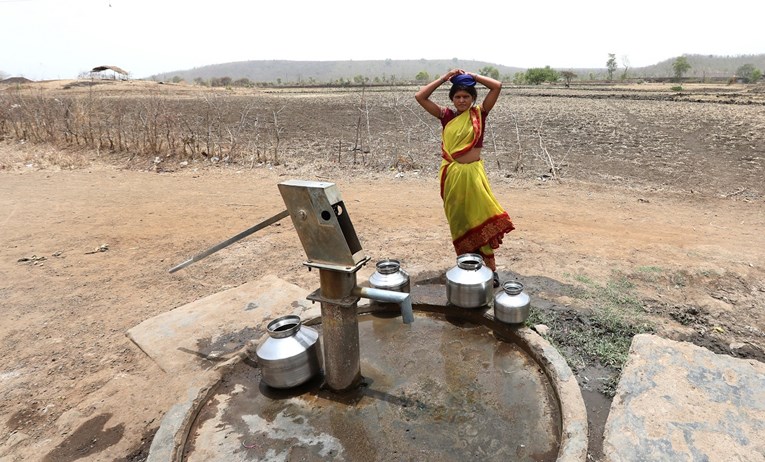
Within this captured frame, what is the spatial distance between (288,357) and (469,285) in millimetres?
1213

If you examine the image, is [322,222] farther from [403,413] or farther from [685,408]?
[685,408]

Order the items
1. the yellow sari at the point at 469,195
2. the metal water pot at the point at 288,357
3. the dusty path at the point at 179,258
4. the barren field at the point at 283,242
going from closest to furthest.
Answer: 1. the metal water pot at the point at 288,357
2. the dusty path at the point at 179,258
3. the barren field at the point at 283,242
4. the yellow sari at the point at 469,195

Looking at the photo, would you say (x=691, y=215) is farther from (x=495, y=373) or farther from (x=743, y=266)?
(x=495, y=373)

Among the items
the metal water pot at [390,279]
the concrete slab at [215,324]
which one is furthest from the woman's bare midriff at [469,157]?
the concrete slab at [215,324]

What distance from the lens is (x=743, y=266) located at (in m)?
3.85

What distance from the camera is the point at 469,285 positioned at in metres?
2.75

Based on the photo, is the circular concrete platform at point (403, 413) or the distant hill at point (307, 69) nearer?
the circular concrete platform at point (403, 413)

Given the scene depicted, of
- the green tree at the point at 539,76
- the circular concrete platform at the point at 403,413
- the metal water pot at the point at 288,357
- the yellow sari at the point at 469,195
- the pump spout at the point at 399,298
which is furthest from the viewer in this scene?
the green tree at the point at 539,76

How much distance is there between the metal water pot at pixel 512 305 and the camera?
2580 mm

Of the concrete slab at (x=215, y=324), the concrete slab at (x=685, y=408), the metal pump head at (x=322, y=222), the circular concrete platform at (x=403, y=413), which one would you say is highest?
the metal pump head at (x=322, y=222)

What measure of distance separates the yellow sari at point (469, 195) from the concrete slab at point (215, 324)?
1251 mm

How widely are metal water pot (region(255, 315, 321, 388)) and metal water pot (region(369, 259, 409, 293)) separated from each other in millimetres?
725

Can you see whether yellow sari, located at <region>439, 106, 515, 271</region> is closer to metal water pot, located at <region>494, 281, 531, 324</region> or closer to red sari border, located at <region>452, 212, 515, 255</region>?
red sari border, located at <region>452, 212, 515, 255</region>

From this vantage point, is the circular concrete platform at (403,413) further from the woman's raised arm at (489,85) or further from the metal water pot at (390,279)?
the woman's raised arm at (489,85)
